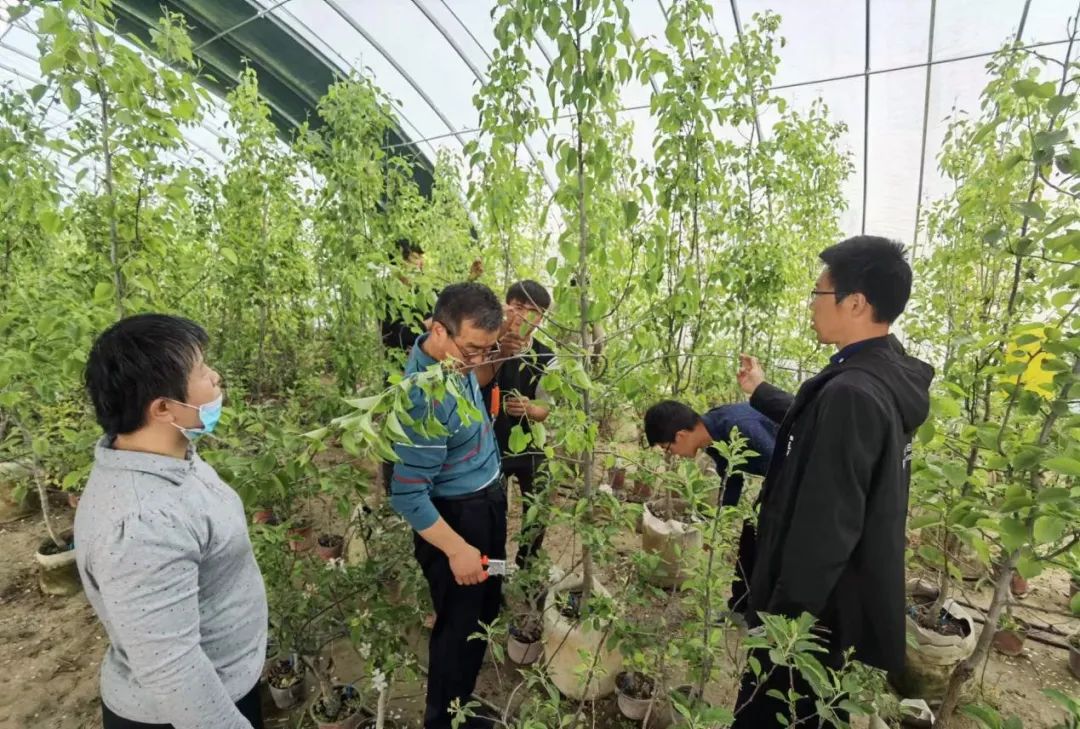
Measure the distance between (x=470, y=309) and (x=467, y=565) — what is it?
1019mm

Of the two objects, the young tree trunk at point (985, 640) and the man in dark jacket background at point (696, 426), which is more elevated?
the man in dark jacket background at point (696, 426)

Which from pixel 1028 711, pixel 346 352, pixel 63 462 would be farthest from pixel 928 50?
pixel 63 462

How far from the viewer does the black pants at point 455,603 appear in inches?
92.6

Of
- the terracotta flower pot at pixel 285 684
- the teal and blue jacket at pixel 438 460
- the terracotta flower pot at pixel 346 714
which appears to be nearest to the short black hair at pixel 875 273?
the teal and blue jacket at pixel 438 460

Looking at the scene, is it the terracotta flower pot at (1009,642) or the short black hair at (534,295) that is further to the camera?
the terracotta flower pot at (1009,642)

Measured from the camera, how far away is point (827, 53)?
6047mm

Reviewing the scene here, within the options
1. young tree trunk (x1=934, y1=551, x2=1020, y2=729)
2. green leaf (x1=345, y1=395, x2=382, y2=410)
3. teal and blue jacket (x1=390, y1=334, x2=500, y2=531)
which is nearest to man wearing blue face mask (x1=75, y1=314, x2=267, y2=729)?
green leaf (x1=345, y1=395, x2=382, y2=410)

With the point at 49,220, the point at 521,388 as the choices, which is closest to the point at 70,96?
the point at 49,220

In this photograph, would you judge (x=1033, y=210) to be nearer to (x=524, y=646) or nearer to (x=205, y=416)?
(x=205, y=416)

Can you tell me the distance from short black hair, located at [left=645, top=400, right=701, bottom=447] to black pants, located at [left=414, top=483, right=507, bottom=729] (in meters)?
0.92

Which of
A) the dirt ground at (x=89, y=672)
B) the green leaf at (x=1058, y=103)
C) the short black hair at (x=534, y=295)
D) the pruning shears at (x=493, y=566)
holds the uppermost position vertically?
the green leaf at (x=1058, y=103)

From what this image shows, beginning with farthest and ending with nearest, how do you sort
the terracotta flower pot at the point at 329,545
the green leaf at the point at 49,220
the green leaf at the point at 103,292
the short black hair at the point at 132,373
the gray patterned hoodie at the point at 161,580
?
the terracotta flower pot at the point at 329,545
the green leaf at the point at 103,292
the green leaf at the point at 49,220
the short black hair at the point at 132,373
the gray patterned hoodie at the point at 161,580

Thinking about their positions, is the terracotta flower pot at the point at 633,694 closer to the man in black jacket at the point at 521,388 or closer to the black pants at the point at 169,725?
the man in black jacket at the point at 521,388

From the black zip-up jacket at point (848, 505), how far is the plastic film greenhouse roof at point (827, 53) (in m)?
2.12
